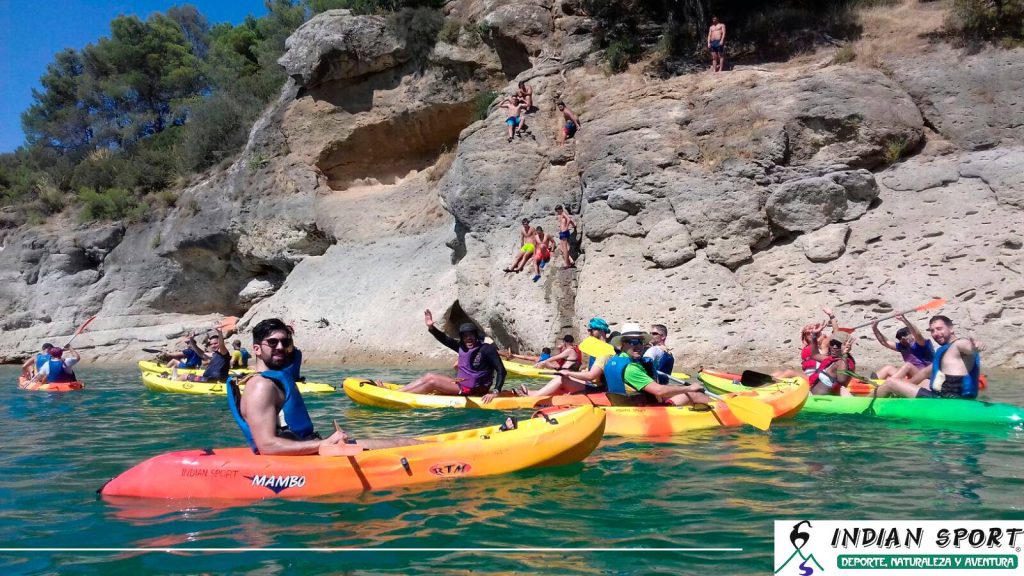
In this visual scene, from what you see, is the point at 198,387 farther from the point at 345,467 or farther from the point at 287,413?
the point at 345,467

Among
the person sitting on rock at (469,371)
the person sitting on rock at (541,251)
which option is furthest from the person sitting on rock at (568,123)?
the person sitting on rock at (469,371)

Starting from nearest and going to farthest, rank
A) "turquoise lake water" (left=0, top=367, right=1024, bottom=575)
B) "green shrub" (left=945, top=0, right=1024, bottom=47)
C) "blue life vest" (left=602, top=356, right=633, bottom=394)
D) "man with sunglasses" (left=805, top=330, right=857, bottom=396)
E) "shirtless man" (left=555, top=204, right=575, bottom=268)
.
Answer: "turquoise lake water" (left=0, top=367, right=1024, bottom=575) → "blue life vest" (left=602, top=356, right=633, bottom=394) → "man with sunglasses" (left=805, top=330, right=857, bottom=396) → "green shrub" (left=945, top=0, right=1024, bottom=47) → "shirtless man" (left=555, top=204, right=575, bottom=268)

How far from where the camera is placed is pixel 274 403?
418 centimetres

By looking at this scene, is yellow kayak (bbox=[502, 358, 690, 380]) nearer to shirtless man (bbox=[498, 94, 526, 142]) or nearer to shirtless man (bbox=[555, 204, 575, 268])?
shirtless man (bbox=[555, 204, 575, 268])

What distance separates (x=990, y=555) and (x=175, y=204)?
25.9 m

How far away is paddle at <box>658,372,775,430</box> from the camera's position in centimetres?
596

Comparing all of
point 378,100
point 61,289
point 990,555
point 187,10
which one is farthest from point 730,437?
point 187,10

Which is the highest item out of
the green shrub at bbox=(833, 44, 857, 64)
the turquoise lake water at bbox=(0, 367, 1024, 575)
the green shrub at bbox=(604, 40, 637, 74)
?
the green shrub at bbox=(604, 40, 637, 74)

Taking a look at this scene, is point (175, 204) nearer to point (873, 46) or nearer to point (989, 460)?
point (873, 46)

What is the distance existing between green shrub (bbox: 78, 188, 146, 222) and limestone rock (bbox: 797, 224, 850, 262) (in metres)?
22.5

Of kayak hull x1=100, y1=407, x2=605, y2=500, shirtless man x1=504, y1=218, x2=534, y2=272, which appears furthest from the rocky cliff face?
kayak hull x1=100, y1=407, x2=605, y2=500

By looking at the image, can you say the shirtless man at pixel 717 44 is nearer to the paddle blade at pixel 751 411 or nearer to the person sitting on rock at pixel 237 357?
the paddle blade at pixel 751 411

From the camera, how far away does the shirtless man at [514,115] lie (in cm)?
1574

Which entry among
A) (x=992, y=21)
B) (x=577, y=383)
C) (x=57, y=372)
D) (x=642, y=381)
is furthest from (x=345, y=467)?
(x=992, y=21)
